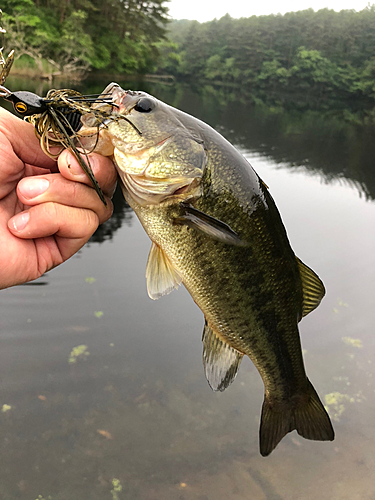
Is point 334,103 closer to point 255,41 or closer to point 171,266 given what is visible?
point 255,41

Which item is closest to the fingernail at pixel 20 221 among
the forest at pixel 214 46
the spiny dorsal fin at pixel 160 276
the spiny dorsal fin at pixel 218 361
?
the spiny dorsal fin at pixel 160 276

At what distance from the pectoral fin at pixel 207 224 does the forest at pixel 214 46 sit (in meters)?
30.2

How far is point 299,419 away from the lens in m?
2.61

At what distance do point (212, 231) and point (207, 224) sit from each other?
0.04 metres

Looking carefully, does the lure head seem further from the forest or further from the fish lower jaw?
the forest

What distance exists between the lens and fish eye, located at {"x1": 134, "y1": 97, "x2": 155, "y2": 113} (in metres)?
1.93

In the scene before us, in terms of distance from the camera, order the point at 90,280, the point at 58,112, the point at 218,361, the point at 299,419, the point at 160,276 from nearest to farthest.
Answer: the point at 58,112, the point at 160,276, the point at 218,361, the point at 299,419, the point at 90,280

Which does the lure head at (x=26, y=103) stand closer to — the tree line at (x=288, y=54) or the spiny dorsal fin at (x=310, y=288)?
the spiny dorsal fin at (x=310, y=288)

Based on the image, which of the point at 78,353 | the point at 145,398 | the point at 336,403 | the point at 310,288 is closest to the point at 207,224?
the point at 310,288

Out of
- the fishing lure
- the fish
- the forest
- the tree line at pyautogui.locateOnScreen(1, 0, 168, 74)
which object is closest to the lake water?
the fish

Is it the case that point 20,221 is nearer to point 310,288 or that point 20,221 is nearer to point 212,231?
point 212,231

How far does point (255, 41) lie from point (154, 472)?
94179mm

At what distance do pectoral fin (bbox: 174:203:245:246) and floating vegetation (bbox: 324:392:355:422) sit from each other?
4.43 metres

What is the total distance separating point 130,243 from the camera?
9273 mm
